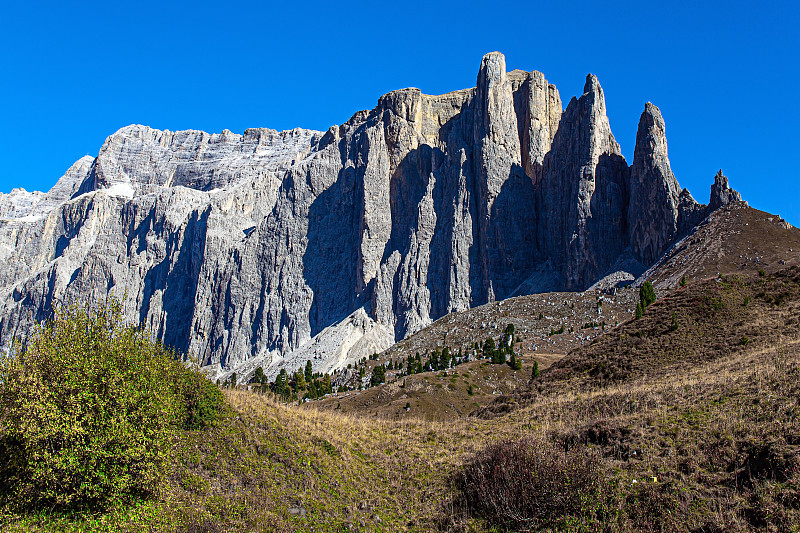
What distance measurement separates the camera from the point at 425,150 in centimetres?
15650

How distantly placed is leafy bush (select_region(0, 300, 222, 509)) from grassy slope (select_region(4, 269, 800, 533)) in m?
0.83

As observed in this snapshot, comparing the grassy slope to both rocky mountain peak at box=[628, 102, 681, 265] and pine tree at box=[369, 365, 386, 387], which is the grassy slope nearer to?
pine tree at box=[369, 365, 386, 387]

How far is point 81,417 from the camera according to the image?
59.5ft

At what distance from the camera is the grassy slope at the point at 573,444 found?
56.8ft

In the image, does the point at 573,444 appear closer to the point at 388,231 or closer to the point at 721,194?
the point at 721,194

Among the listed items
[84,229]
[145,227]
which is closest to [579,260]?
[145,227]

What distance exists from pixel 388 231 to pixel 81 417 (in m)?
134

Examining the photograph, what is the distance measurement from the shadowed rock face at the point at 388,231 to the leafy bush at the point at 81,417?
10050cm

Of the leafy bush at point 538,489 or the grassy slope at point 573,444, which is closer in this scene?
the grassy slope at point 573,444

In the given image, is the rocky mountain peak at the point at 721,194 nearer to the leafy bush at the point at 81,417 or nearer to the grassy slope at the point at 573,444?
the grassy slope at the point at 573,444

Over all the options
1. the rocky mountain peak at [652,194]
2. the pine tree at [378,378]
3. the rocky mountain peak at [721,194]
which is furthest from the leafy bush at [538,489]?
the rocky mountain peak at [652,194]

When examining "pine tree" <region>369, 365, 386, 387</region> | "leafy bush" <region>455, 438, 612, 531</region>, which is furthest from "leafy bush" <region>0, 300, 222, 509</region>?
"pine tree" <region>369, 365, 386, 387</region>

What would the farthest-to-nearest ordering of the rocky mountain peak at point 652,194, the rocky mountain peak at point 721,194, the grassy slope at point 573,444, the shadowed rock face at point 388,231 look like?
the shadowed rock face at point 388,231, the rocky mountain peak at point 652,194, the rocky mountain peak at point 721,194, the grassy slope at point 573,444

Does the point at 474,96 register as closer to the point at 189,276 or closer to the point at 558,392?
the point at 189,276
